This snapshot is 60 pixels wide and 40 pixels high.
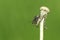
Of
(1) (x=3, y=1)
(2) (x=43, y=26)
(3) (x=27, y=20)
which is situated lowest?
(2) (x=43, y=26)

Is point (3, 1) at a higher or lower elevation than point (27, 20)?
higher

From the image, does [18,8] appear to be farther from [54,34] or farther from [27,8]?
[54,34]

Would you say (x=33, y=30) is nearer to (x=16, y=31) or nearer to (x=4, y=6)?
(x=16, y=31)

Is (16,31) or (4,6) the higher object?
(4,6)

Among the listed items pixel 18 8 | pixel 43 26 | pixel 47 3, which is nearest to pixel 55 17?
pixel 47 3

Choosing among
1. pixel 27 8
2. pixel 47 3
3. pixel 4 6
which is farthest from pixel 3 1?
pixel 47 3

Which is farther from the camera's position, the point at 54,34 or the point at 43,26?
the point at 54,34
